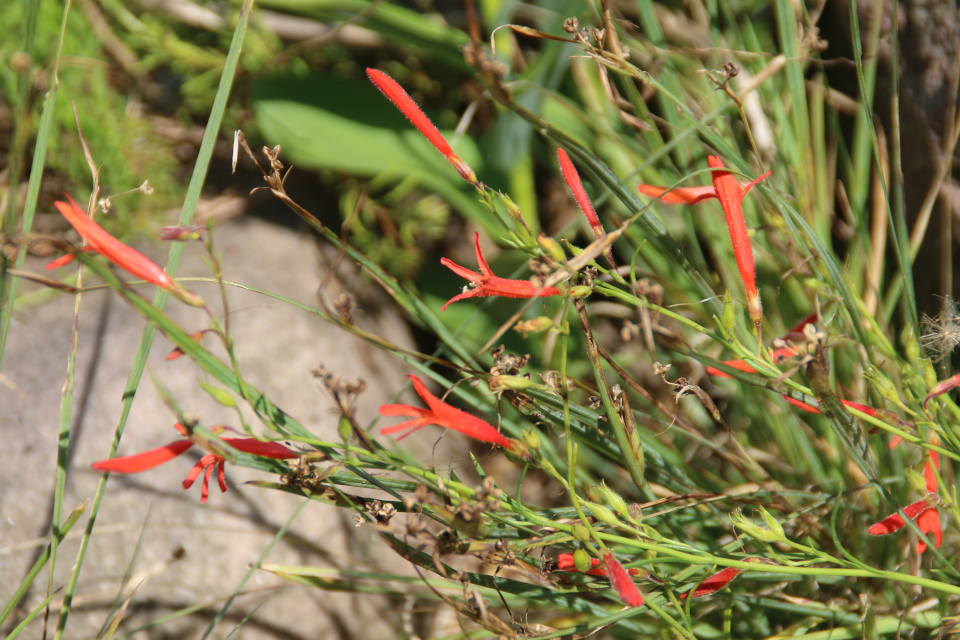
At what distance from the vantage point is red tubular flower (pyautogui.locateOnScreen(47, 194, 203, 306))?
30cm

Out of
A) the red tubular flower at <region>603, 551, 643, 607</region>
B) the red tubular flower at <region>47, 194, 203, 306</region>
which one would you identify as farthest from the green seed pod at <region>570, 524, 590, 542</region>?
the red tubular flower at <region>47, 194, 203, 306</region>

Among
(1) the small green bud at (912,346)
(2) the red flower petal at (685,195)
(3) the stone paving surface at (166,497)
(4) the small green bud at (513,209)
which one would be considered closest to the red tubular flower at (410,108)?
(4) the small green bud at (513,209)

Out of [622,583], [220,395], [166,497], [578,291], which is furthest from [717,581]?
[166,497]

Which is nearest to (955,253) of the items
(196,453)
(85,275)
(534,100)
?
(534,100)

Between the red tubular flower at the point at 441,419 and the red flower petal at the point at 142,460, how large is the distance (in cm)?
11

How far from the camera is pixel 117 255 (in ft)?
1.04

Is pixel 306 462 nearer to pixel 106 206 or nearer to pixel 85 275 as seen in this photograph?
pixel 106 206

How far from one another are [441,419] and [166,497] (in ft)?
1.96

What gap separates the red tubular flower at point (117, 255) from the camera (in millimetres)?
300

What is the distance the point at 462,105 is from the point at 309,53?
0.29 meters

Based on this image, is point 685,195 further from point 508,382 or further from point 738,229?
point 508,382

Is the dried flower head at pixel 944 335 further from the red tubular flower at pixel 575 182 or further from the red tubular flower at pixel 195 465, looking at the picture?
the red tubular flower at pixel 195 465

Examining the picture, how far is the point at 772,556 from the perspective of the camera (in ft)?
1.23

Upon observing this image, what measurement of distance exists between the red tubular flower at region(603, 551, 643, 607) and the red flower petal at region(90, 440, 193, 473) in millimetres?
234
